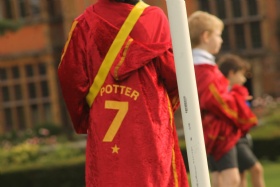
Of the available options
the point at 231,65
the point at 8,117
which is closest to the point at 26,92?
the point at 8,117

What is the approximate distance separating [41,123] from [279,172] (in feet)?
60.7

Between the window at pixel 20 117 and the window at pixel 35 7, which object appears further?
the window at pixel 35 7

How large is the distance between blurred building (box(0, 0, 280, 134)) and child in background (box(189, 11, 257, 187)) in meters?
26.0

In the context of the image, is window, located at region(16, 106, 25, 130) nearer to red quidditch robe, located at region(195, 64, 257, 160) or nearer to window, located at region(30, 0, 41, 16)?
window, located at region(30, 0, 41, 16)

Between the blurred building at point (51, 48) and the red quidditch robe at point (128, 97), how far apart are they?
1134 inches

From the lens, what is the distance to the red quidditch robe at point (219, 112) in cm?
839

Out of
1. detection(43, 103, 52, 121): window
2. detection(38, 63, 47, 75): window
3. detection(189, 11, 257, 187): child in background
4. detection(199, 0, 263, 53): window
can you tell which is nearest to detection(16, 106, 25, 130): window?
detection(43, 103, 52, 121): window

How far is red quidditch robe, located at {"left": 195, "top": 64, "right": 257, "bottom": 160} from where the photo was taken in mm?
8391

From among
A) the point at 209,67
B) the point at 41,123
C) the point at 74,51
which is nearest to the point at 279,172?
the point at 209,67

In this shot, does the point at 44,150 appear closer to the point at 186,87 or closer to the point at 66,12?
the point at 66,12

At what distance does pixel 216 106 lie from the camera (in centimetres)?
848

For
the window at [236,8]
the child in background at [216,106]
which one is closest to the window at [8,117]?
the window at [236,8]

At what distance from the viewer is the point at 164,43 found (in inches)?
229

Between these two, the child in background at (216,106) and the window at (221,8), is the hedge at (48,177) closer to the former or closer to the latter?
the child in background at (216,106)
